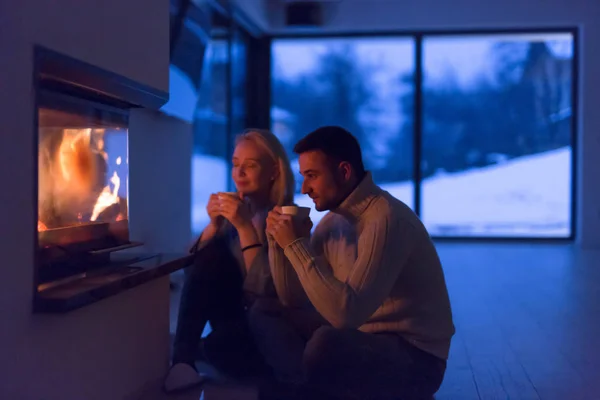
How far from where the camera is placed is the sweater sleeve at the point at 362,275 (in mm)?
1703

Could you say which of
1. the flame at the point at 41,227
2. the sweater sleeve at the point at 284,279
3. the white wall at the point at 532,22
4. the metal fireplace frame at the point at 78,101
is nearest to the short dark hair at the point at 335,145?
the sweater sleeve at the point at 284,279

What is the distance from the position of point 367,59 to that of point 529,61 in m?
1.74

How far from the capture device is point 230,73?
249 inches

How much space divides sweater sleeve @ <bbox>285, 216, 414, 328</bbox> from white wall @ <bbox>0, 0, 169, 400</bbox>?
1.87ft

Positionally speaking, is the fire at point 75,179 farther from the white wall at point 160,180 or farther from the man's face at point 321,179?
the white wall at point 160,180

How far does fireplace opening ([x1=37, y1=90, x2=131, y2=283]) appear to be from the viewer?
1.72 m

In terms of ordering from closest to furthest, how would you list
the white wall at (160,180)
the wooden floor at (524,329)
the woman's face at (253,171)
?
the woman's face at (253,171) < the wooden floor at (524,329) < the white wall at (160,180)

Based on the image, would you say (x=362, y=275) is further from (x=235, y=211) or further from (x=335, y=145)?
(x=235, y=211)

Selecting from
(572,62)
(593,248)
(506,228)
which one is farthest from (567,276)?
(572,62)

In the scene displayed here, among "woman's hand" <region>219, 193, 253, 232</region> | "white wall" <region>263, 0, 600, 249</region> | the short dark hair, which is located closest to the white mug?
the short dark hair

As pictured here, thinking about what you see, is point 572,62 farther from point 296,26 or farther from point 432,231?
point 296,26

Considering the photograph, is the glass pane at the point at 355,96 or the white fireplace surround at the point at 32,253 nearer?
the white fireplace surround at the point at 32,253

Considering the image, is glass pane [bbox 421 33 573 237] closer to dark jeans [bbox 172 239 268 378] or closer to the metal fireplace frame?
dark jeans [bbox 172 239 268 378]

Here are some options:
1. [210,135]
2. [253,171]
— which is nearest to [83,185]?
[253,171]
